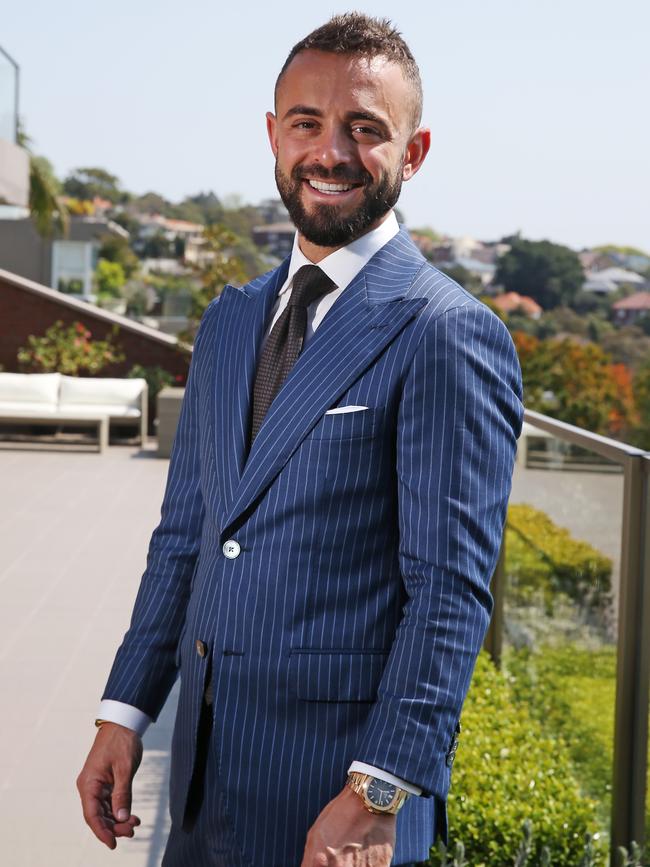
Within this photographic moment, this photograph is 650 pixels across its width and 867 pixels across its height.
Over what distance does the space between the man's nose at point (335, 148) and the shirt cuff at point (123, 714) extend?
0.85m

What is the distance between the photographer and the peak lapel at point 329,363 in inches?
61.8

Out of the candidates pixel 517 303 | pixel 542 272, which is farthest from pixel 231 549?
pixel 542 272

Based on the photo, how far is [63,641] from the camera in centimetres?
582

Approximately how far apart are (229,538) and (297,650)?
Answer: 0.18 meters

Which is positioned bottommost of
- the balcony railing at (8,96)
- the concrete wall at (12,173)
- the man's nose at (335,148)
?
the man's nose at (335,148)

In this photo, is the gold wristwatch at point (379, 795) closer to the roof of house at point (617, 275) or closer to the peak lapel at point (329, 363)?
the peak lapel at point (329, 363)

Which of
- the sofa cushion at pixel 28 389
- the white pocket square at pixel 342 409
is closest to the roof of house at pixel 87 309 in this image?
the sofa cushion at pixel 28 389

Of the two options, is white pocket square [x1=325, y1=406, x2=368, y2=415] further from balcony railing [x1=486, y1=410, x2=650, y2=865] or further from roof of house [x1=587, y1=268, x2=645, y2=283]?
roof of house [x1=587, y1=268, x2=645, y2=283]

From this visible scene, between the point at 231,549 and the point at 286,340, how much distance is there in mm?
325

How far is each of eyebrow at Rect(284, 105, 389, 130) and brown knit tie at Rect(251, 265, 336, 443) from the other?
21 cm

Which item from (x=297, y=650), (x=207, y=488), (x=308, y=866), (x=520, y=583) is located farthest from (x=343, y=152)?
(x=520, y=583)

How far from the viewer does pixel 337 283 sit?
172cm

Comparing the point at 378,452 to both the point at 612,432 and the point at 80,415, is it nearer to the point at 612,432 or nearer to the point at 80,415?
the point at 80,415

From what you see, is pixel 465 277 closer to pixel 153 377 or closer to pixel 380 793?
pixel 153 377
